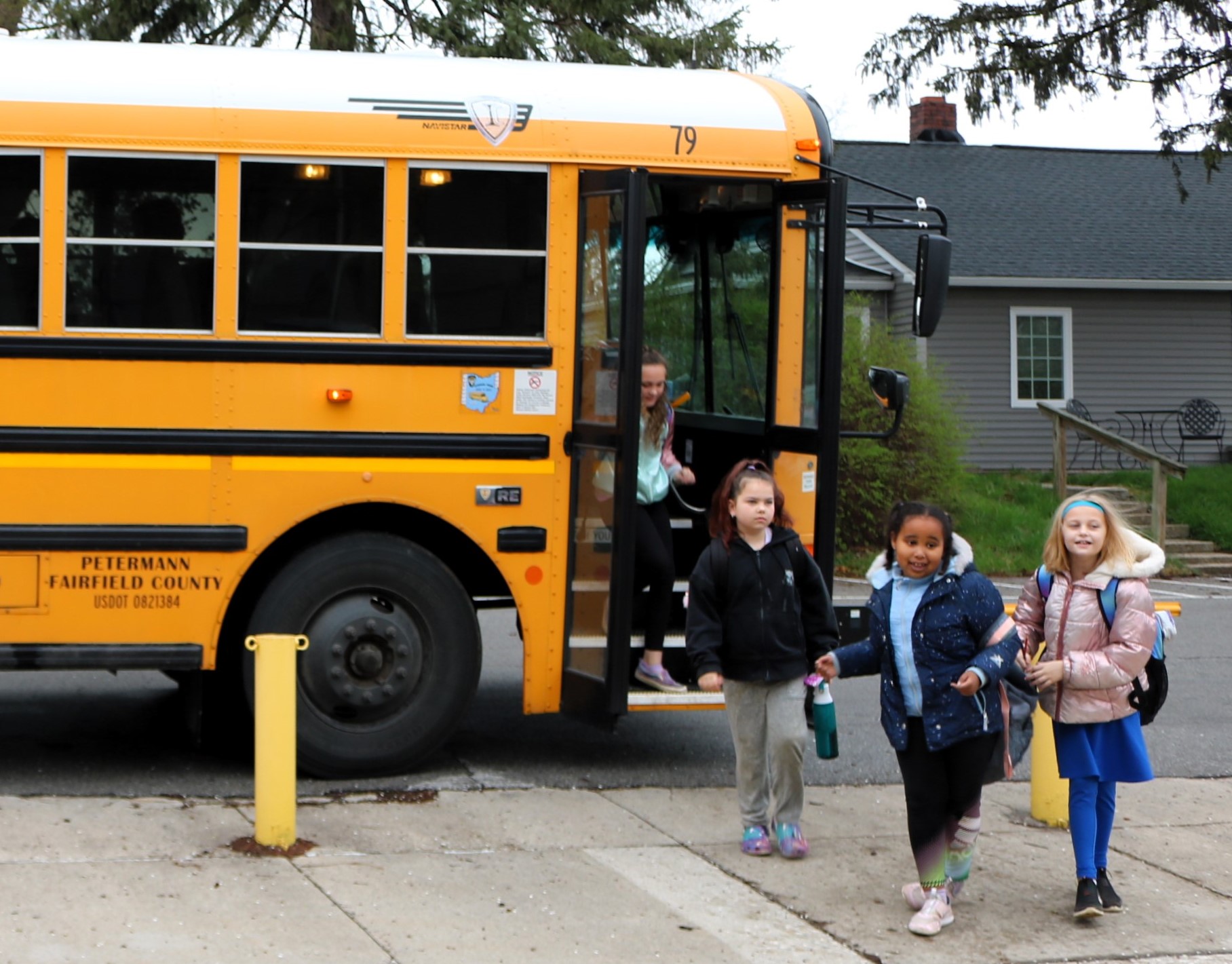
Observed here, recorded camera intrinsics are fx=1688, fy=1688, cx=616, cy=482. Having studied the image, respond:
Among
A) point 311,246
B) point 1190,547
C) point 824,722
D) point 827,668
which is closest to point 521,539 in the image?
point 311,246

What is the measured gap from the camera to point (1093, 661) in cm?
540

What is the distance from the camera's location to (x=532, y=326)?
6980 mm

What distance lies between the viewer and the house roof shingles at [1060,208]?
25500mm

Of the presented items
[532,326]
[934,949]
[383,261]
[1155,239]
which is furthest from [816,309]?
[1155,239]

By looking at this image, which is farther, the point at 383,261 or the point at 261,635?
the point at 383,261

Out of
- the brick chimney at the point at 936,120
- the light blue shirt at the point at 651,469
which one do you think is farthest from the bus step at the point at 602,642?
the brick chimney at the point at 936,120

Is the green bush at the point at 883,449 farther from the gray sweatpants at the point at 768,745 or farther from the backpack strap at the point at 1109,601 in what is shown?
the backpack strap at the point at 1109,601

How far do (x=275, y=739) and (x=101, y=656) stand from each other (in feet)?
3.60

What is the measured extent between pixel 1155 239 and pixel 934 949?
23.5 metres

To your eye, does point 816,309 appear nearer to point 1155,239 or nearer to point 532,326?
point 532,326

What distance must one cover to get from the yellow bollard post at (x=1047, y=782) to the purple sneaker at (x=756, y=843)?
1.32 m

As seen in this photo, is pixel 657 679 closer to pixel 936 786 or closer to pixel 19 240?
pixel 936 786

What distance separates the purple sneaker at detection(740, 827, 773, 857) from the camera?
6152 millimetres

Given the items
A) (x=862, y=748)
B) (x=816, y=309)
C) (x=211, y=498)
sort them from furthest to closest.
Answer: (x=862, y=748) < (x=816, y=309) < (x=211, y=498)
